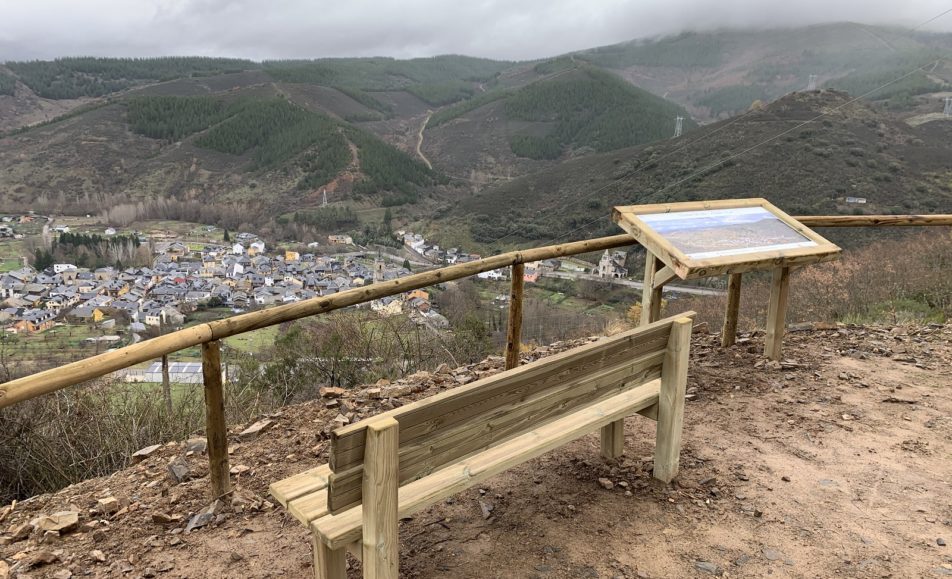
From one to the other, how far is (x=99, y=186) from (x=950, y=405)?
76267mm

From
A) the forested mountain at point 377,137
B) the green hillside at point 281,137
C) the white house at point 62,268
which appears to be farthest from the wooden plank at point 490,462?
the green hillside at point 281,137

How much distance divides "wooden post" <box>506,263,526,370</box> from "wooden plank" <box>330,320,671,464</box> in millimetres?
997

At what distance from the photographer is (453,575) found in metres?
2.03

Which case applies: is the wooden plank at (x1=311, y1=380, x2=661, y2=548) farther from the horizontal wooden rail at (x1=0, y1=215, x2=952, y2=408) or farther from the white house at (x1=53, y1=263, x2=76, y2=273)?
the white house at (x1=53, y1=263, x2=76, y2=273)

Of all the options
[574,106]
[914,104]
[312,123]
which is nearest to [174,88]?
[312,123]

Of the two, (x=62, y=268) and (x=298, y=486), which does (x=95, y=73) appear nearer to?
(x=62, y=268)

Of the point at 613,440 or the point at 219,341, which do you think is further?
the point at 613,440

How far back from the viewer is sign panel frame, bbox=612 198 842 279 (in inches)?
121

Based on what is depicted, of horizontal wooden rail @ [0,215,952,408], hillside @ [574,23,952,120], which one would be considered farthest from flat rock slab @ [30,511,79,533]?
hillside @ [574,23,952,120]

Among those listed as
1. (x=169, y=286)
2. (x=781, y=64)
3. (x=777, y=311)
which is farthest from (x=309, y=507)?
(x=781, y=64)

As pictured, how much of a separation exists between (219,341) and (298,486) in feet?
2.71

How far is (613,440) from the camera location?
2783 mm

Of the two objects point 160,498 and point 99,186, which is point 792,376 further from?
point 99,186

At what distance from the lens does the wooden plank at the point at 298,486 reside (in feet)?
→ 5.70
